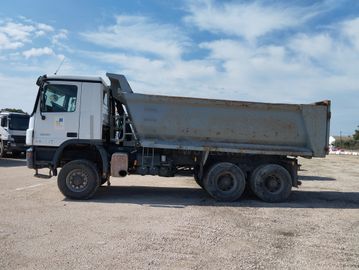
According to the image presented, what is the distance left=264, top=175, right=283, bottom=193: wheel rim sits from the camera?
12.0 metres

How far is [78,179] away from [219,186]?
372 cm

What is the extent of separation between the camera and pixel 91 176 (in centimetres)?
1126

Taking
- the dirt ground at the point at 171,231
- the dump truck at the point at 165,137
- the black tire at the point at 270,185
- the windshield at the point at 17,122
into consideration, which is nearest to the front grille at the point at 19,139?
the windshield at the point at 17,122

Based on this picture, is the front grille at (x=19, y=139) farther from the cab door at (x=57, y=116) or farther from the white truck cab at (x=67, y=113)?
the cab door at (x=57, y=116)

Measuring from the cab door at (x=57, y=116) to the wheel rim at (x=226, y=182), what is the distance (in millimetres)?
3956

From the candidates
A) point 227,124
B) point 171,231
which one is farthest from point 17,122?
point 171,231

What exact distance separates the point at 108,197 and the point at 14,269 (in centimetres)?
620

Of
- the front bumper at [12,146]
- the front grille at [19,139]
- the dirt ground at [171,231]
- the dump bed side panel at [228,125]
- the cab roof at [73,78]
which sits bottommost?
the dirt ground at [171,231]

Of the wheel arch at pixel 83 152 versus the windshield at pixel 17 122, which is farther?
the windshield at pixel 17 122

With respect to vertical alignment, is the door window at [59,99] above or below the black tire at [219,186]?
above

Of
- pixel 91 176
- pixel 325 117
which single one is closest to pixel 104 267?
pixel 91 176

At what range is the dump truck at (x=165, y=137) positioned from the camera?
37.2 feet

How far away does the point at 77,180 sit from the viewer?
37.0 feet

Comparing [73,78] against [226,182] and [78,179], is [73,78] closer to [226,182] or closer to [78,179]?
[78,179]
